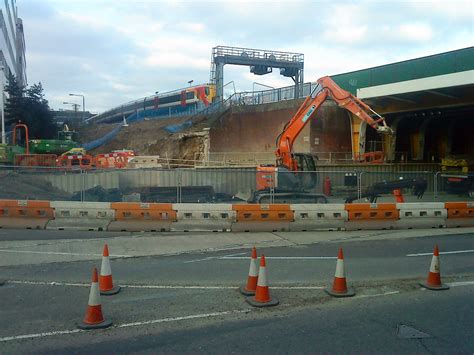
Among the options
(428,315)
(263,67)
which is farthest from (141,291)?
(263,67)

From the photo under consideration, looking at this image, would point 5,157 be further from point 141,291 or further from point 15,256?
point 141,291

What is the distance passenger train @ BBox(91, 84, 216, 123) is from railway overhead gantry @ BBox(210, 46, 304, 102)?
5.81ft

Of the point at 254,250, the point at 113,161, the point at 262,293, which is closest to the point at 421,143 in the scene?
the point at 113,161

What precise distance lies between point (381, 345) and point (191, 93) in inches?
1935

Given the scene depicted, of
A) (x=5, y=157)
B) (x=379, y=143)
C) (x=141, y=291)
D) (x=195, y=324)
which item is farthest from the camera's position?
(x=379, y=143)

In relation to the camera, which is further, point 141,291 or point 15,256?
point 15,256

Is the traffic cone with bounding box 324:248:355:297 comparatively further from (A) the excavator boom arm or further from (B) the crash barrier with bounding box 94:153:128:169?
(B) the crash barrier with bounding box 94:153:128:169

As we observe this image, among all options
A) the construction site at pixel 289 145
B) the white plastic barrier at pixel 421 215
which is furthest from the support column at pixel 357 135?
the white plastic barrier at pixel 421 215

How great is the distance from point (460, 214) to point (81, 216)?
12291 millimetres

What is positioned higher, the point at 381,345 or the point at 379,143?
the point at 379,143

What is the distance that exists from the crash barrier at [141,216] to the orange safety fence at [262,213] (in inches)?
78.5

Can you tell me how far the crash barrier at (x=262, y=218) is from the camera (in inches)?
542

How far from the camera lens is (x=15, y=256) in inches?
394

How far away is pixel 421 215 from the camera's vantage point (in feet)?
48.6
